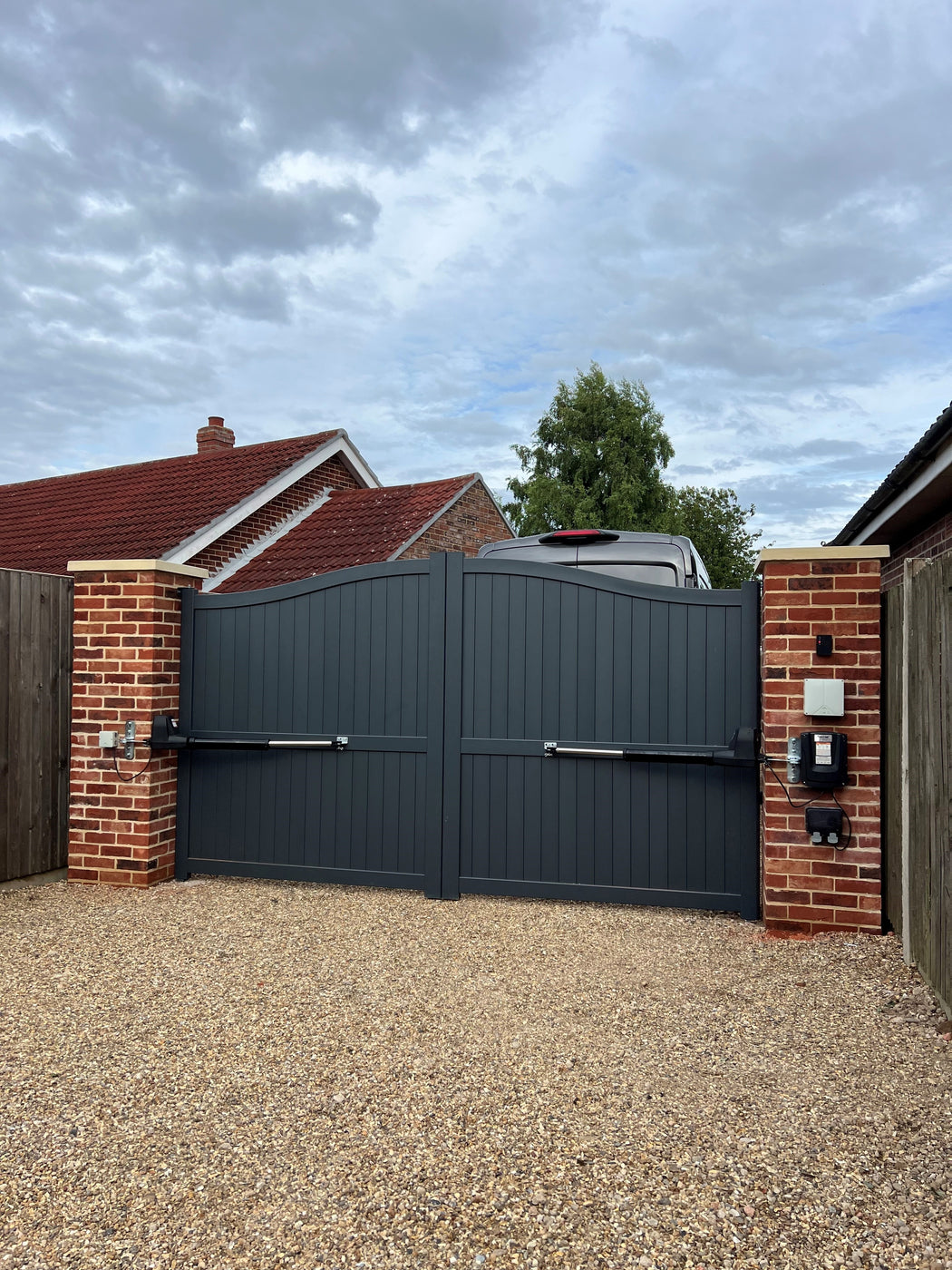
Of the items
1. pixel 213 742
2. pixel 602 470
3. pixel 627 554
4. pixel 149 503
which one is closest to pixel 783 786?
pixel 627 554

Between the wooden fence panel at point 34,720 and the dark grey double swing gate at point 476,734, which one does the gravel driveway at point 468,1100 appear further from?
the wooden fence panel at point 34,720

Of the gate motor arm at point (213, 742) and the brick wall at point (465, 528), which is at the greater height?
the brick wall at point (465, 528)

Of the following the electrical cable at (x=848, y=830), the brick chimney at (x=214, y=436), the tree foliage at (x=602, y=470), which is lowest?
the electrical cable at (x=848, y=830)

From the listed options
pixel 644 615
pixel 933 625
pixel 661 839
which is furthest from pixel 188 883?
pixel 933 625

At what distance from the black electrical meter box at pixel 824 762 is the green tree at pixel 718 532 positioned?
26593 mm

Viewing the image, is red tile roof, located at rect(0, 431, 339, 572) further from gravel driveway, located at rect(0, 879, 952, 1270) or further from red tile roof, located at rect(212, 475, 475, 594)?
gravel driveway, located at rect(0, 879, 952, 1270)

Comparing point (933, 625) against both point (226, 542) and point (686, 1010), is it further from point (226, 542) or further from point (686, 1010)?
point (226, 542)

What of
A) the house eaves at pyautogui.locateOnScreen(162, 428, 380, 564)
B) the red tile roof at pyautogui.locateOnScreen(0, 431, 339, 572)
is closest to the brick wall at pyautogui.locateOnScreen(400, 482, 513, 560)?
the house eaves at pyautogui.locateOnScreen(162, 428, 380, 564)

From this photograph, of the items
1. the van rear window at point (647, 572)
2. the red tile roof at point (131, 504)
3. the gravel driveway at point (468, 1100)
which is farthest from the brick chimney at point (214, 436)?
the gravel driveway at point (468, 1100)

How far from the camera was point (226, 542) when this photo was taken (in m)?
11.0

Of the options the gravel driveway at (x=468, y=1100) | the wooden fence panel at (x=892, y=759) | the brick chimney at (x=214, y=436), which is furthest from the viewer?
the brick chimney at (x=214, y=436)

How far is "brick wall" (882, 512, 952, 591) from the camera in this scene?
19.0 ft

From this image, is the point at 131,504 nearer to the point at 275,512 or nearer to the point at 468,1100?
the point at 275,512

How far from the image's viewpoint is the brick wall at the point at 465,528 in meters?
12.0
